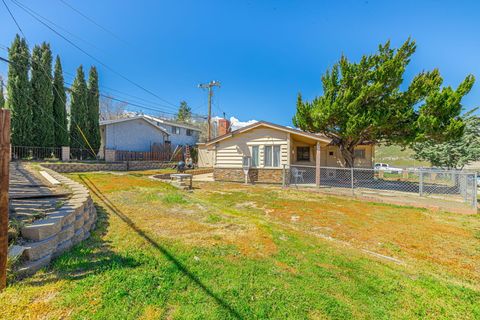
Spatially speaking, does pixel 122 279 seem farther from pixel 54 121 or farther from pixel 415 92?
pixel 54 121

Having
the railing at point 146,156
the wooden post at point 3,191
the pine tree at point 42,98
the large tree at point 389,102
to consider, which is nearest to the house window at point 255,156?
the large tree at point 389,102

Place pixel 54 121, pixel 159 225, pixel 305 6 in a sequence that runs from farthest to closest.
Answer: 1. pixel 54 121
2. pixel 305 6
3. pixel 159 225

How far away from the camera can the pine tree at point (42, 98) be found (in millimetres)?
15828

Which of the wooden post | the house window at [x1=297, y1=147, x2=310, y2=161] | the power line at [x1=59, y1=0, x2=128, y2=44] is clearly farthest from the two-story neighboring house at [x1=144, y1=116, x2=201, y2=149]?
the wooden post

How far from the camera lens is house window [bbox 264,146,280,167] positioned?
38.5 feet

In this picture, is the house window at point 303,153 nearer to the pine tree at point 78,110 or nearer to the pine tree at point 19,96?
the pine tree at point 78,110

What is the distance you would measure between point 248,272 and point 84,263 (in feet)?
6.65

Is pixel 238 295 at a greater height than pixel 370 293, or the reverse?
pixel 238 295

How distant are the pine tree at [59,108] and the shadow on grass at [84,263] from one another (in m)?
19.1

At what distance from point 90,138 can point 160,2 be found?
1495 cm

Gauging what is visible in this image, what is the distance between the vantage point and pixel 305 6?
10383 millimetres

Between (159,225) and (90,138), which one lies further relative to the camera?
(90,138)

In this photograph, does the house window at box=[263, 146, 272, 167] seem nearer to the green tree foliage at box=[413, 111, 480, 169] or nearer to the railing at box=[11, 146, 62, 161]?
the green tree foliage at box=[413, 111, 480, 169]

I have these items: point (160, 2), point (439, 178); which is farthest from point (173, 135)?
point (439, 178)
